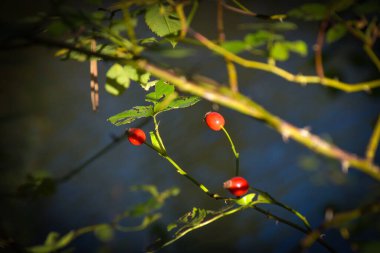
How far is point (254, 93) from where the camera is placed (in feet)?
5.33

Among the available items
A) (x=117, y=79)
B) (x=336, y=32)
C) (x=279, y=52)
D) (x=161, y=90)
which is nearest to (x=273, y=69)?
(x=279, y=52)

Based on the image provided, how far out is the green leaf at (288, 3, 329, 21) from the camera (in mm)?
419

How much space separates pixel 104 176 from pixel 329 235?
126 cm

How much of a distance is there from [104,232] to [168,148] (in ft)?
4.55

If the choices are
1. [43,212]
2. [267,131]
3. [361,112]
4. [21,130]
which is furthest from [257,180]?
[21,130]

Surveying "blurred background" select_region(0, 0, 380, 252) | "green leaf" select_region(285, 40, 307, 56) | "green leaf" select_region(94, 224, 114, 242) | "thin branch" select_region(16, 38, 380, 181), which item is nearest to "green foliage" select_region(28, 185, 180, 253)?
"green leaf" select_region(94, 224, 114, 242)

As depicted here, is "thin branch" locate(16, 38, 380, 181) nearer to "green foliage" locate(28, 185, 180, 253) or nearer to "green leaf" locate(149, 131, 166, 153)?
"green foliage" locate(28, 185, 180, 253)

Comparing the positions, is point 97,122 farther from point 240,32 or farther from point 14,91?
point 240,32

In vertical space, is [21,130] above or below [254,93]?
below

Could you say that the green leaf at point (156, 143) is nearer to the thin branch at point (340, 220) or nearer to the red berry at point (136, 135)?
the red berry at point (136, 135)

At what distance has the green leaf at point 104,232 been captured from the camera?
1.43 feet

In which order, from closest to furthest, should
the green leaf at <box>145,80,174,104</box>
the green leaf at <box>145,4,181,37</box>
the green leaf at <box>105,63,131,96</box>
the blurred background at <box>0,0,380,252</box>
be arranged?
the green leaf at <box>105,63,131,96</box> < the green leaf at <box>145,4,181,37</box> < the green leaf at <box>145,80,174,104</box> < the blurred background at <box>0,0,380,252</box>

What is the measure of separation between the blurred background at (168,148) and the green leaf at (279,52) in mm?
1108

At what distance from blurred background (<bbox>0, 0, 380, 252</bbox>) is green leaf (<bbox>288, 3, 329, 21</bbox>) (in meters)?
1.04
